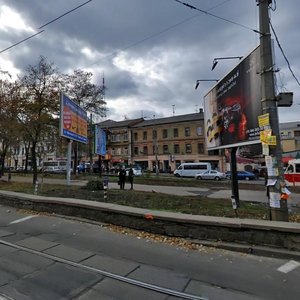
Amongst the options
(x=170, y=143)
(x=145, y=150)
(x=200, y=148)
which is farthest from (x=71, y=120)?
(x=145, y=150)

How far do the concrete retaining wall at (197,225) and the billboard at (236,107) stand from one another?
3.30 metres

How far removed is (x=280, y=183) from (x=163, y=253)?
3.23 metres

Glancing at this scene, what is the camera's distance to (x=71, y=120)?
21125 mm

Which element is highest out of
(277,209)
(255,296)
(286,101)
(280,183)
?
(286,101)

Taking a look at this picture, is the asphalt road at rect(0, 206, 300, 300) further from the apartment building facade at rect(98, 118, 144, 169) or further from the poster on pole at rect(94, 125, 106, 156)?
the apartment building facade at rect(98, 118, 144, 169)

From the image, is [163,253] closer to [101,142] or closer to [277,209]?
[277,209]

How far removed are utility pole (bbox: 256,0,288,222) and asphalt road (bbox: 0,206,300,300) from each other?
183 centimetres

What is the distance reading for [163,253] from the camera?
6.77 m

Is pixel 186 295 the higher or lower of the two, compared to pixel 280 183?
lower

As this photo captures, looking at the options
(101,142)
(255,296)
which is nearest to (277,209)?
(255,296)

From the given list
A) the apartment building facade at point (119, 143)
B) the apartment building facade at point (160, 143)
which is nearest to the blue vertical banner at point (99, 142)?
the apartment building facade at point (160, 143)

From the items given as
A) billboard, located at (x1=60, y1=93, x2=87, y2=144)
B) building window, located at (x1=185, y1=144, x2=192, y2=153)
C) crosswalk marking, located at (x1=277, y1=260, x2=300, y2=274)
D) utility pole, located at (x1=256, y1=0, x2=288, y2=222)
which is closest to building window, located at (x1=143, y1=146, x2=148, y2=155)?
building window, located at (x1=185, y1=144, x2=192, y2=153)

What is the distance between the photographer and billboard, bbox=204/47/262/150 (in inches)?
378

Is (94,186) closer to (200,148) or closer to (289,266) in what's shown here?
(289,266)
